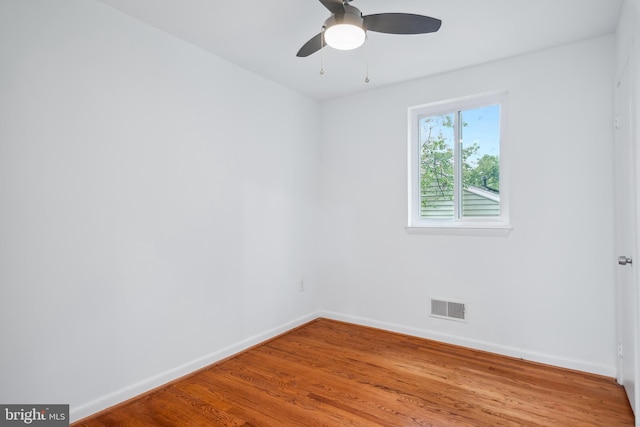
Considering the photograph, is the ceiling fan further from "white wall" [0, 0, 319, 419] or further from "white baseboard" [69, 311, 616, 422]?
"white baseboard" [69, 311, 616, 422]

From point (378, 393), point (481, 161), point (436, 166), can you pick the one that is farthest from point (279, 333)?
point (481, 161)

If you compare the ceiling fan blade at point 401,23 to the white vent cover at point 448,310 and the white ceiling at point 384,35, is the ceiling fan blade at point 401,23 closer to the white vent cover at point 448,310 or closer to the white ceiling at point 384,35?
the white ceiling at point 384,35

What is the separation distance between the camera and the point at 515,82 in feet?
9.48

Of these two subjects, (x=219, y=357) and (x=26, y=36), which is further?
(x=219, y=357)

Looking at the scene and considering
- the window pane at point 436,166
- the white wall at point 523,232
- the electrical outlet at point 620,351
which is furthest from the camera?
the window pane at point 436,166

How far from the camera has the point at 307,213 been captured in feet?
12.9

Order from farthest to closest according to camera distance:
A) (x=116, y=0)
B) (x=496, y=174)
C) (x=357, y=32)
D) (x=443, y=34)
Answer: (x=496, y=174) → (x=443, y=34) → (x=116, y=0) → (x=357, y=32)

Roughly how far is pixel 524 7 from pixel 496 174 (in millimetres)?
1303

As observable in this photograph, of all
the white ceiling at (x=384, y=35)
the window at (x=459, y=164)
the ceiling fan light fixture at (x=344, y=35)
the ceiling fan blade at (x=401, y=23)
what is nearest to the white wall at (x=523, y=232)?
the window at (x=459, y=164)

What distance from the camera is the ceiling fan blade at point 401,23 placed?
6.16ft

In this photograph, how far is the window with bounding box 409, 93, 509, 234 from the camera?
10.1 feet

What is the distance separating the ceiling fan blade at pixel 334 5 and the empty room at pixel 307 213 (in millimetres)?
11

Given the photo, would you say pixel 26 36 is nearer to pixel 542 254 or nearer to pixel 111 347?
pixel 111 347

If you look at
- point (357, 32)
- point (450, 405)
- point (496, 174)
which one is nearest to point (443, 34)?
point (357, 32)
